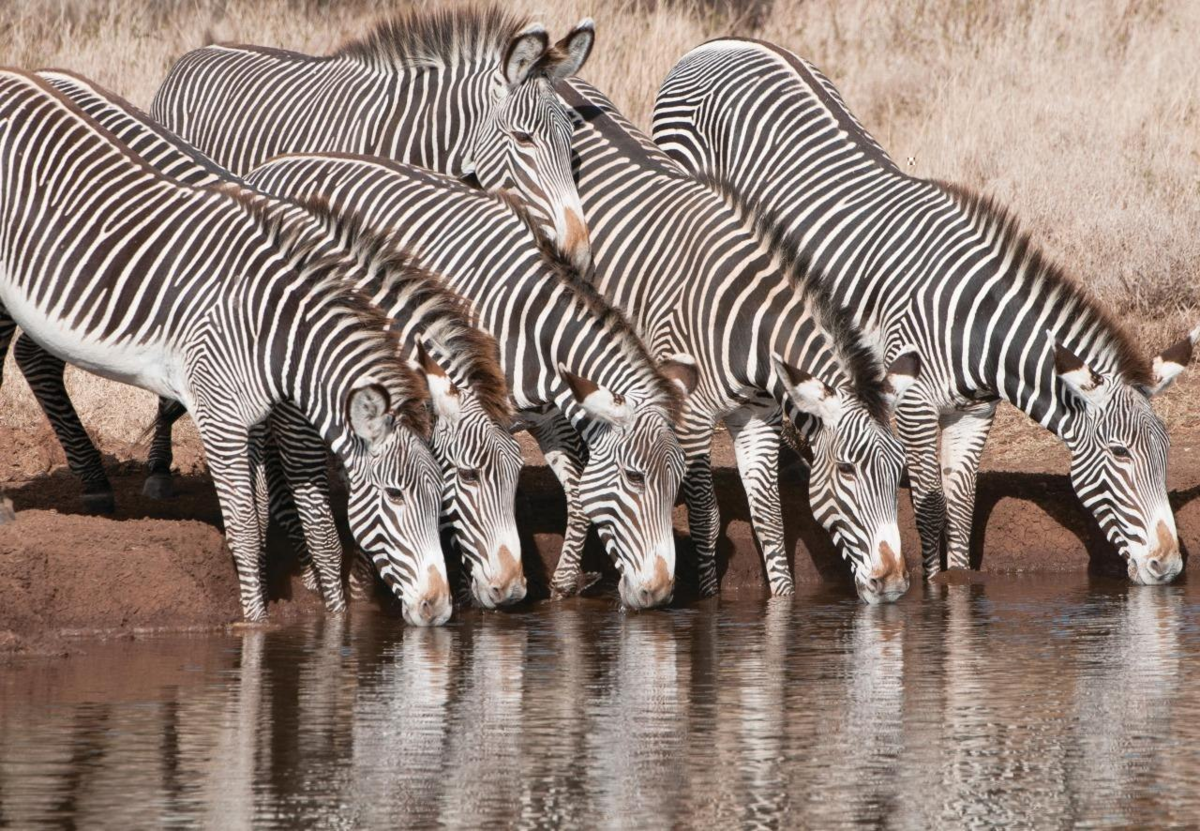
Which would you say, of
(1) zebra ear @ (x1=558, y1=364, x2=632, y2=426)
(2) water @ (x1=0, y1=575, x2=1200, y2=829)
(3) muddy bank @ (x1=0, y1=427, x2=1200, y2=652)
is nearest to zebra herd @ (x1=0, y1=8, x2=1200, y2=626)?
(1) zebra ear @ (x1=558, y1=364, x2=632, y2=426)

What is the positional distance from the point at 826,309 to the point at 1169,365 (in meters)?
2.10

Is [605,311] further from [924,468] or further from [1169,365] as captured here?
[1169,365]

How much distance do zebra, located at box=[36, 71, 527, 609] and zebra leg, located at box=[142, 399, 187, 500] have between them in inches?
86.5

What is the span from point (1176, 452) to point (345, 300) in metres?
6.79

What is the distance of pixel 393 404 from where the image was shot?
353 inches

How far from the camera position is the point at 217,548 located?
9.64m

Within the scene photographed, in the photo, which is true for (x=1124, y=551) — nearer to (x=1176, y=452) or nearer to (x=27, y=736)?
(x=1176, y=452)

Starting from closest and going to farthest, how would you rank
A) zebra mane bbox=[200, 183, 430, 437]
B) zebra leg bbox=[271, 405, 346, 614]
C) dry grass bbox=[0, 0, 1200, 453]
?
zebra mane bbox=[200, 183, 430, 437]
zebra leg bbox=[271, 405, 346, 614]
dry grass bbox=[0, 0, 1200, 453]

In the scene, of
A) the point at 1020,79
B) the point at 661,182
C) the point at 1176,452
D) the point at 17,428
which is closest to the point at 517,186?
the point at 661,182

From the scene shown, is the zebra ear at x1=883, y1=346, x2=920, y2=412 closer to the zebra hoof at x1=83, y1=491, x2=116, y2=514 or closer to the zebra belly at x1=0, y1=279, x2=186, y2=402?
the zebra belly at x1=0, y1=279, x2=186, y2=402

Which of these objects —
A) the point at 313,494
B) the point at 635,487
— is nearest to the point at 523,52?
the point at 313,494

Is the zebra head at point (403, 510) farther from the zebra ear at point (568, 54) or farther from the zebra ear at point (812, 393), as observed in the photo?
the zebra ear at point (568, 54)

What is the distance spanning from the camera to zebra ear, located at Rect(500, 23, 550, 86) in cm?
1189

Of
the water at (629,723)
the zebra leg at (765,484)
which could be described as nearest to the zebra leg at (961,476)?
the zebra leg at (765,484)
